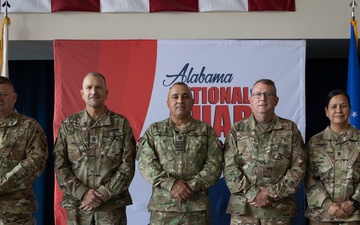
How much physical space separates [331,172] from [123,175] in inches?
55.8

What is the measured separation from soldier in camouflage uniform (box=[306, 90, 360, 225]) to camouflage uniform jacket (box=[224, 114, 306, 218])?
0.15 metres

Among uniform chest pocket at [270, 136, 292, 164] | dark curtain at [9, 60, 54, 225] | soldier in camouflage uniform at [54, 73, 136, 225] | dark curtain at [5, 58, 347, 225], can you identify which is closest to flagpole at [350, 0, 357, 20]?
dark curtain at [5, 58, 347, 225]

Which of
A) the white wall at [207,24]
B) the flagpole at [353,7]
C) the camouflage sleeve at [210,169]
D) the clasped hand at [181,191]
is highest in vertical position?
the flagpole at [353,7]

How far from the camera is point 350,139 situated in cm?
392

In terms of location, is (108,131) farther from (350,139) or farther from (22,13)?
(22,13)

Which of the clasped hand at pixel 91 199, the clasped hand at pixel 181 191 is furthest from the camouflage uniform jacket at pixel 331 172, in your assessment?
the clasped hand at pixel 91 199

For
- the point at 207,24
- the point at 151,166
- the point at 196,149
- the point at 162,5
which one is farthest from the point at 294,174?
the point at 162,5

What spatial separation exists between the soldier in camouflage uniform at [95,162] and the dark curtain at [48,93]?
125 inches

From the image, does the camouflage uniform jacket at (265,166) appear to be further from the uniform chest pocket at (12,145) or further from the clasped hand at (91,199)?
the uniform chest pocket at (12,145)

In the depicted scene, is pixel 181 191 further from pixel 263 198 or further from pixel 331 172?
pixel 331 172

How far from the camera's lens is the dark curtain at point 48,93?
6980 millimetres

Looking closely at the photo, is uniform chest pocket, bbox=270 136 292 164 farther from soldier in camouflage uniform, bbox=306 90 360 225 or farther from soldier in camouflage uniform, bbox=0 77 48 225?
soldier in camouflage uniform, bbox=0 77 48 225

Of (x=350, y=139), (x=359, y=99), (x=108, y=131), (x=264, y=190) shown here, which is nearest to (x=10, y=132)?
(x=108, y=131)

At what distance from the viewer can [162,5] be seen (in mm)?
5637
